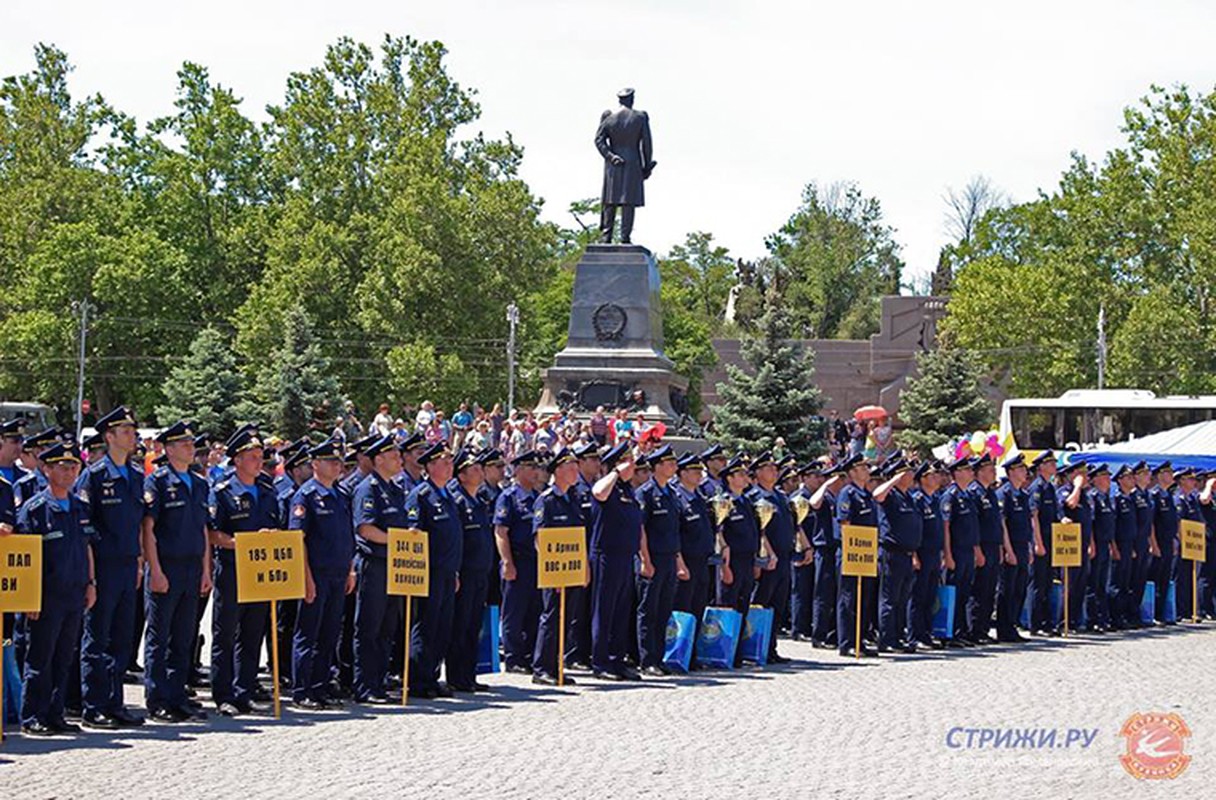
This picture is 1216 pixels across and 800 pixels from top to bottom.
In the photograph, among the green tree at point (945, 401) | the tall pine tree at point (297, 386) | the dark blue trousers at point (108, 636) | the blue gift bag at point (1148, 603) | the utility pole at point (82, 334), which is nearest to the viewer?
the dark blue trousers at point (108, 636)

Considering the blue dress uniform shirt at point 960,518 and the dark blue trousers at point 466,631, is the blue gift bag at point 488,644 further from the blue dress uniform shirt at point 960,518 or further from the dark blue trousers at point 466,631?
the blue dress uniform shirt at point 960,518

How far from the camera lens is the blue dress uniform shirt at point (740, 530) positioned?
1609 cm

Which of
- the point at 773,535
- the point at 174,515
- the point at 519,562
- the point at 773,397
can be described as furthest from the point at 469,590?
the point at 773,397

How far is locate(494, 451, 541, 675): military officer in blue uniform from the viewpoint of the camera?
14539 millimetres

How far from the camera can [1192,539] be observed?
71.9ft

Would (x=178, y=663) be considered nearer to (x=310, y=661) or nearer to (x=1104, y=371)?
(x=310, y=661)

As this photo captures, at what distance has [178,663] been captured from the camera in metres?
11.6

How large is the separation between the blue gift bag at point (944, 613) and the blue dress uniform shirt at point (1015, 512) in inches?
52.2

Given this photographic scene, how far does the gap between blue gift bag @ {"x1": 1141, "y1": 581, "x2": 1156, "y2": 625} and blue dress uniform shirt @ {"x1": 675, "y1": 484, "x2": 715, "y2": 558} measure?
8261 mm

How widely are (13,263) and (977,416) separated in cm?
3385

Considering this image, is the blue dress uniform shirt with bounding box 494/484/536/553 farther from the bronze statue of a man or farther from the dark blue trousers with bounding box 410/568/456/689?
the bronze statue of a man

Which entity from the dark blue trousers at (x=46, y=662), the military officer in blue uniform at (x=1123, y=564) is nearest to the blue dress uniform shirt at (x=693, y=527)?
the dark blue trousers at (x=46, y=662)

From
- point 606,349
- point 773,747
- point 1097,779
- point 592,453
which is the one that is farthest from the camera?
point 606,349

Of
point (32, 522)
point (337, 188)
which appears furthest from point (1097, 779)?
point (337, 188)
